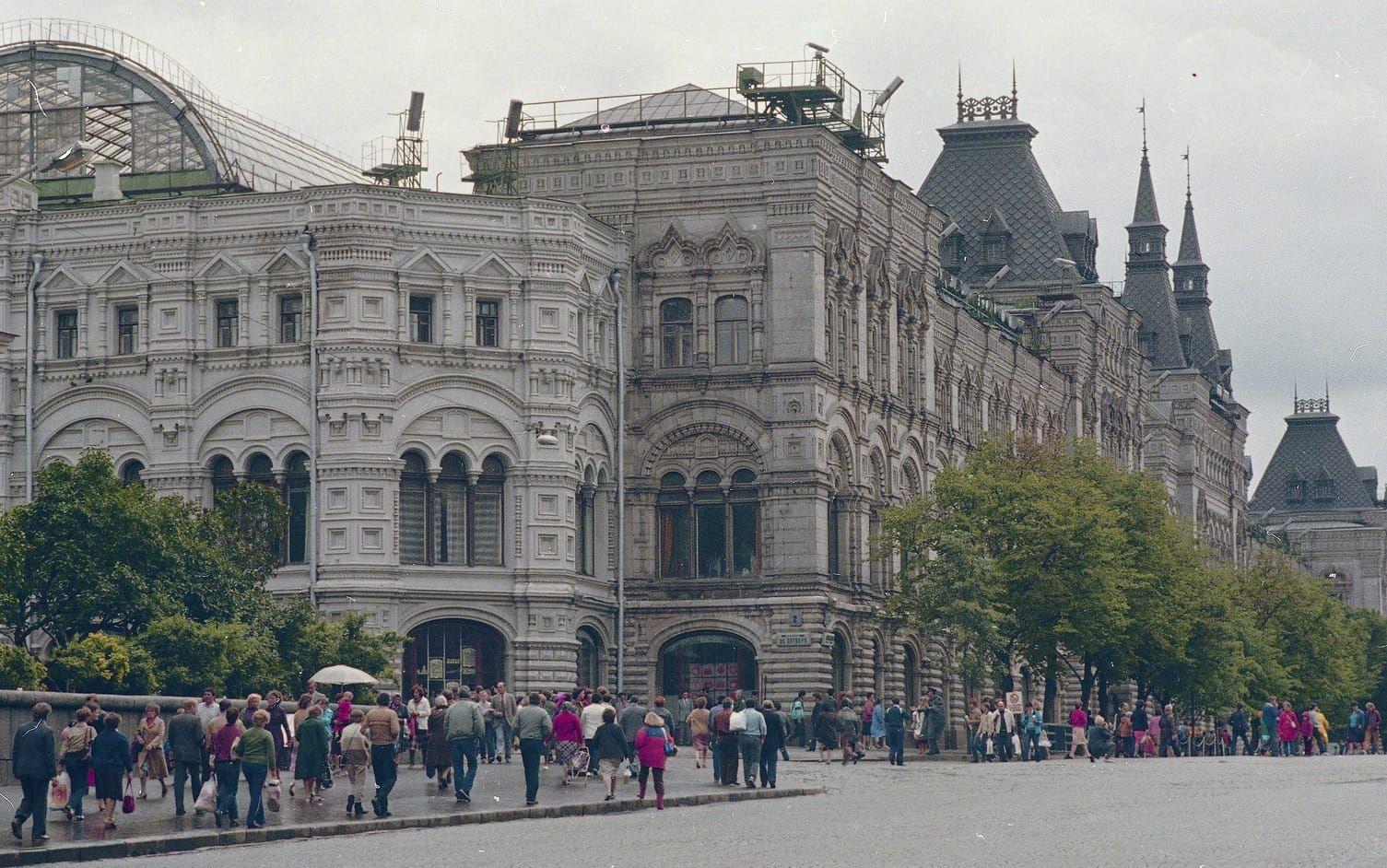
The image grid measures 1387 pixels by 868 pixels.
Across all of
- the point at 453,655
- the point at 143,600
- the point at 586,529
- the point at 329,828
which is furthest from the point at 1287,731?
the point at 329,828

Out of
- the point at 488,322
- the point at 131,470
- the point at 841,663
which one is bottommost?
the point at 841,663

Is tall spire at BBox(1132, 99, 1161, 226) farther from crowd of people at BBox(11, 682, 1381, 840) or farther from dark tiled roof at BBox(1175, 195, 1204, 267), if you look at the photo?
crowd of people at BBox(11, 682, 1381, 840)

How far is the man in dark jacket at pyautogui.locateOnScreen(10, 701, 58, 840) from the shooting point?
34.8 m

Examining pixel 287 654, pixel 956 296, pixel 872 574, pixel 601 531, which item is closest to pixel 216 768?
pixel 287 654

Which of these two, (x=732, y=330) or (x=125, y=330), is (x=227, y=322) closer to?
(x=125, y=330)

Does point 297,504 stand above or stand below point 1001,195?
below

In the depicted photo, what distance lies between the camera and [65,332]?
249 feet

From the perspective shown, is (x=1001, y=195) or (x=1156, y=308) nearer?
(x=1001, y=195)

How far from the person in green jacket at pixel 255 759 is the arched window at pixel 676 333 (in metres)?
41.1

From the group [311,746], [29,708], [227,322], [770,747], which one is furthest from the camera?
[227,322]

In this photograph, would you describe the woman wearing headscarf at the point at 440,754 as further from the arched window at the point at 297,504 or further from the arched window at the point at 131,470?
the arched window at the point at 131,470

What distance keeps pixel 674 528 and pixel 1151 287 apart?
277ft

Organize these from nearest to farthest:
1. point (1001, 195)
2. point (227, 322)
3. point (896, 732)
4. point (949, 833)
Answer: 1. point (949, 833)
2. point (896, 732)
3. point (227, 322)
4. point (1001, 195)

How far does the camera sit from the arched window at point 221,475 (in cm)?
7375
